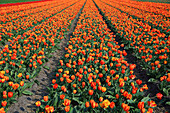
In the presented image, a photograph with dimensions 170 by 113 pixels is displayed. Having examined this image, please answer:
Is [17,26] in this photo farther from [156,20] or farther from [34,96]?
[156,20]

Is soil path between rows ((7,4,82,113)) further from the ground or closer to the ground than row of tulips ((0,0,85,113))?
closer to the ground

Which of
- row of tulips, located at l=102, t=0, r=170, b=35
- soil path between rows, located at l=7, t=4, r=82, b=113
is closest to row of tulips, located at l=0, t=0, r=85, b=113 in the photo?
Answer: soil path between rows, located at l=7, t=4, r=82, b=113

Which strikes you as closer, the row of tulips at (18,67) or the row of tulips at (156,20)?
the row of tulips at (18,67)

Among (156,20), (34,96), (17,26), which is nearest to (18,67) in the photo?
(34,96)

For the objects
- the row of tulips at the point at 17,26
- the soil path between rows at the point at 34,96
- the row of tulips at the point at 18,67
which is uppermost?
the row of tulips at the point at 17,26

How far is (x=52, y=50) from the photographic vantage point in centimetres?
697

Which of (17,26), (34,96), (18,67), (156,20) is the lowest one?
(34,96)

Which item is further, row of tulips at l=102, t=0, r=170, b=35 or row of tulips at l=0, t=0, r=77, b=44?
row of tulips at l=102, t=0, r=170, b=35

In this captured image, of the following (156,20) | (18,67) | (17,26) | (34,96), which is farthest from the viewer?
(156,20)

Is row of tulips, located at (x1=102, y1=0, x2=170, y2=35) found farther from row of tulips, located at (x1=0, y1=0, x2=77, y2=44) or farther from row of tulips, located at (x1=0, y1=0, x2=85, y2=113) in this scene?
row of tulips, located at (x1=0, y1=0, x2=77, y2=44)

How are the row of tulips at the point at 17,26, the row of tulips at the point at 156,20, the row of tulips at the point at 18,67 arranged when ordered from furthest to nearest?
the row of tulips at the point at 156,20 < the row of tulips at the point at 17,26 < the row of tulips at the point at 18,67

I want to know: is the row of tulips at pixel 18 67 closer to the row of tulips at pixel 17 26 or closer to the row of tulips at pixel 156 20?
the row of tulips at pixel 17 26

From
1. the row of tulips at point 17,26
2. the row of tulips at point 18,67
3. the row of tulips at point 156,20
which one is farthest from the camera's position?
the row of tulips at point 156,20

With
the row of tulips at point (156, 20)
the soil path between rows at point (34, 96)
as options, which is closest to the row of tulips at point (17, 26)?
the soil path between rows at point (34, 96)
